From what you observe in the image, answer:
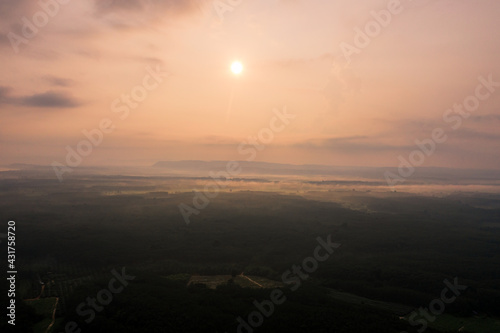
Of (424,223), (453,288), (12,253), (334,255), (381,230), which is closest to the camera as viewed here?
(453,288)

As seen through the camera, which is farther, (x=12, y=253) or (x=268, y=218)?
(x=268, y=218)

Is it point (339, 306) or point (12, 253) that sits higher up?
point (12, 253)

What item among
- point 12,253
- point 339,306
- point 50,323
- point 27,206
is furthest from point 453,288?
point 27,206

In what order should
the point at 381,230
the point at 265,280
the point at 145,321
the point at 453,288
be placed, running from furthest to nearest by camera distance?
the point at 381,230
the point at 265,280
the point at 453,288
the point at 145,321

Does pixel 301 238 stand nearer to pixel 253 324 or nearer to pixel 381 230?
pixel 381 230

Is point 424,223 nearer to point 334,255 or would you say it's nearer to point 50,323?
point 334,255

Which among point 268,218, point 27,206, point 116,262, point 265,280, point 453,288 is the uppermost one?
point 27,206

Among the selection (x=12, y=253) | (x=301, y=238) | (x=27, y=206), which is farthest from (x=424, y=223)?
(x=27, y=206)
